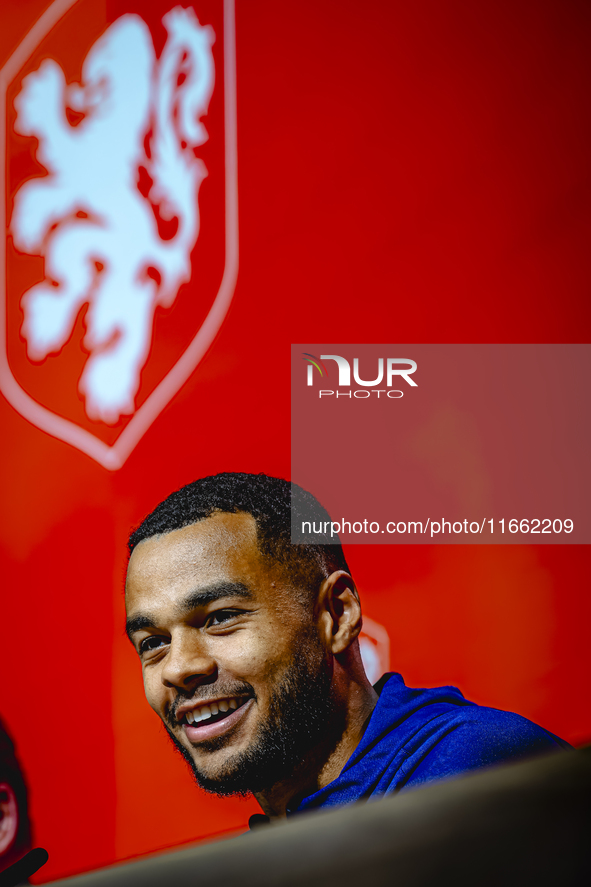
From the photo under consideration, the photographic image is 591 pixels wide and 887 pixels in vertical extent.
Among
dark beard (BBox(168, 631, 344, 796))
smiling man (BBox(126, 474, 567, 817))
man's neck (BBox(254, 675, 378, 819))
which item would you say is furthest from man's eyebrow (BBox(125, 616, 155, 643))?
man's neck (BBox(254, 675, 378, 819))

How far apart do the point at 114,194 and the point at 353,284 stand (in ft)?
1.84

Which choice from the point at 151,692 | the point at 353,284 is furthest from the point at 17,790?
the point at 353,284

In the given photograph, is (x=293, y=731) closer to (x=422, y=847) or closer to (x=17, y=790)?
(x=17, y=790)

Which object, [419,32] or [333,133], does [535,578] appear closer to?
[333,133]

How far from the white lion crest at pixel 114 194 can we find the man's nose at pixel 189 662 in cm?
51

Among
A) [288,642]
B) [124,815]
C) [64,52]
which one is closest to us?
[288,642]

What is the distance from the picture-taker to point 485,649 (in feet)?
5.00

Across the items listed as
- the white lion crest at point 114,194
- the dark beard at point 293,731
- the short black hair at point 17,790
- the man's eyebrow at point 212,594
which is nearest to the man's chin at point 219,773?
the dark beard at point 293,731

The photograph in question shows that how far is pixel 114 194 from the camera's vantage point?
163 centimetres

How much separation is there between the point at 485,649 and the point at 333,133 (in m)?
1.15

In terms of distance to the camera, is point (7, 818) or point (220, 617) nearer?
point (220, 617)

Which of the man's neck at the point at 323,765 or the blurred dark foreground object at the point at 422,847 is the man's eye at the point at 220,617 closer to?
the man's neck at the point at 323,765

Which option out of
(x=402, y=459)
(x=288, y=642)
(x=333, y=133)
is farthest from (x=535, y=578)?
(x=333, y=133)

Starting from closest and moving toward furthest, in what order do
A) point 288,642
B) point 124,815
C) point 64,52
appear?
point 288,642, point 124,815, point 64,52
